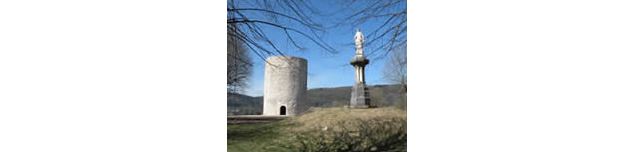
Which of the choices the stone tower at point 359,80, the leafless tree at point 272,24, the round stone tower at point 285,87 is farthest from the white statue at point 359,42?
the round stone tower at point 285,87

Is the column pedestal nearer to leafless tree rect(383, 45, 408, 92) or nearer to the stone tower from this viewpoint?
the stone tower

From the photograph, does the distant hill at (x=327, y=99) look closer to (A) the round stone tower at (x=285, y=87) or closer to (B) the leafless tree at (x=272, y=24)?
(A) the round stone tower at (x=285, y=87)

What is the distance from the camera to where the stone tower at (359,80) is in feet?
8.82

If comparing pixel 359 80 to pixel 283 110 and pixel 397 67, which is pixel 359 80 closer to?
pixel 397 67

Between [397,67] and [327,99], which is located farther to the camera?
[397,67]

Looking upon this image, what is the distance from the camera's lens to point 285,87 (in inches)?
106

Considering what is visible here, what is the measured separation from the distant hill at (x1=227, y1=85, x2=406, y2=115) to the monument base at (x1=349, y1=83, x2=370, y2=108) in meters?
0.02

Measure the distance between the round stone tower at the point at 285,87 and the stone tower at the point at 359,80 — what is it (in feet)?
0.82

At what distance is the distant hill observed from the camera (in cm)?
267

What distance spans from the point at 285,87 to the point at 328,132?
32 cm

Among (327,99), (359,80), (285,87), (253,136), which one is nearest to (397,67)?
(359,80)
